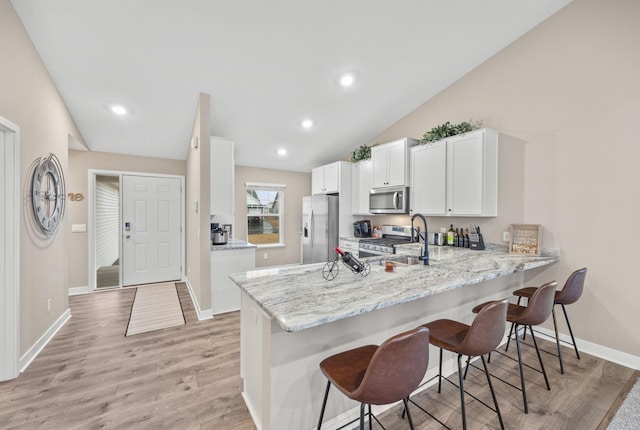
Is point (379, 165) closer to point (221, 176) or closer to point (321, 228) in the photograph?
point (321, 228)

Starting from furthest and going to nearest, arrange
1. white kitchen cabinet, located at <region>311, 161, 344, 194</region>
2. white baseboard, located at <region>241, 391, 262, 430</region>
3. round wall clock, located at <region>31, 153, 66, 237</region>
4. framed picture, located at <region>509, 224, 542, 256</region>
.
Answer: white kitchen cabinet, located at <region>311, 161, 344, 194</region> < framed picture, located at <region>509, 224, 542, 256</region> < round wall clock, located at <region>31, 153, 66, 237</region> < white baseboard, located at <region>241, 391, 262, 430</region>

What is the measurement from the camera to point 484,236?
3.45 metres

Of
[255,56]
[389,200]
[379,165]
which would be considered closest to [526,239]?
[389,200]

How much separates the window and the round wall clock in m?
2.99

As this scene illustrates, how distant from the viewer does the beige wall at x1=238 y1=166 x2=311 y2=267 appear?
563cm

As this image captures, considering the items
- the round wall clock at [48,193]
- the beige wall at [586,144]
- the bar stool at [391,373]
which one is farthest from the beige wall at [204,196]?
the beige wall at [586,144]

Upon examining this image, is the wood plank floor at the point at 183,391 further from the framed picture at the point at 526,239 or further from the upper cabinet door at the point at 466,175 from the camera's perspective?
the upper cabinet door at the point at 466,175

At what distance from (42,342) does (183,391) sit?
1.83 meters

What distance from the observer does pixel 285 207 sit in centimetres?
614

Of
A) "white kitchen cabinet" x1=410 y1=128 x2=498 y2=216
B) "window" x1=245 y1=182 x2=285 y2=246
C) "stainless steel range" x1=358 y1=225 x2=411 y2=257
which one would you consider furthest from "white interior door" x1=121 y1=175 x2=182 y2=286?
"white kitchen cabinet" x1=410 y1=128 x2=498 y2=216

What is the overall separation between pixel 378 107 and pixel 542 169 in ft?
7.42

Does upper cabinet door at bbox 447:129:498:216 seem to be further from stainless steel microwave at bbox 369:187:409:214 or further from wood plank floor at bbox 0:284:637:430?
wood plank floor at bbox 0:284:637:430

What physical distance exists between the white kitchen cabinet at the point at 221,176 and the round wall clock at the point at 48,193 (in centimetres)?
165

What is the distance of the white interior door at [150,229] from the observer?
481 centimetres
